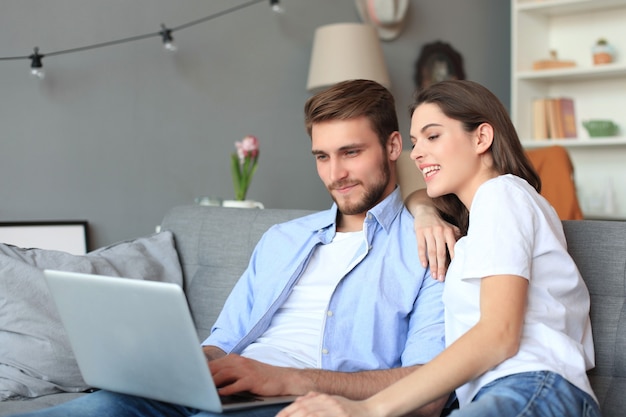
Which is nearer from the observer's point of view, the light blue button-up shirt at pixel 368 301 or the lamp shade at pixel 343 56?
the light blue button-up shirt at pixel 368 301

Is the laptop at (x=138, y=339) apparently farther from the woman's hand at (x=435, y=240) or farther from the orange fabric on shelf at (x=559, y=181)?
the orange fabric on shelf at (x=559, y=181)

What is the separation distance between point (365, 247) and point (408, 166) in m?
0.79

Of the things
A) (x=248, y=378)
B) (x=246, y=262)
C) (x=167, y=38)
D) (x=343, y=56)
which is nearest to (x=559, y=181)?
(x=343, y=56)

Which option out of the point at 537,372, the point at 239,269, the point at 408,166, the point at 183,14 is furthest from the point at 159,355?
the point at 183,14

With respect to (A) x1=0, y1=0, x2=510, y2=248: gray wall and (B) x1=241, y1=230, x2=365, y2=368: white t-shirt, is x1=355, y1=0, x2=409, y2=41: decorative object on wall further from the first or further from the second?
(B) x1=241, y1=230, x2=365, y2=368: white t-shirt

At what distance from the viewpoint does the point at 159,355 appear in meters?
1.36

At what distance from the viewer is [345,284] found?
183cm

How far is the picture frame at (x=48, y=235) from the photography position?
9.96ft

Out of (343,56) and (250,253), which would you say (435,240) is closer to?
(250,253)

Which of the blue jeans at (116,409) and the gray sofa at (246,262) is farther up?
the gray sofa at (246,262)

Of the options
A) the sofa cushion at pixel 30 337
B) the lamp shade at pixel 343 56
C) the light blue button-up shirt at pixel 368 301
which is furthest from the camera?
the lamp shade at pixel 343 56

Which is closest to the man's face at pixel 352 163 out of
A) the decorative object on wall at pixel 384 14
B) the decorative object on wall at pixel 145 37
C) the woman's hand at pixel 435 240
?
the woman's hand at pixel 435 240

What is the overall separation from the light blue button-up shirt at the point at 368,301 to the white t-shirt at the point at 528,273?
0.18 meters

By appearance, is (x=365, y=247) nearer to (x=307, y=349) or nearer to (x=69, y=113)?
(x=307, y=349)
